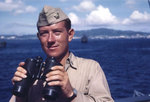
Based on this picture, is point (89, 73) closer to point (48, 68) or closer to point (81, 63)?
point (81, 63)

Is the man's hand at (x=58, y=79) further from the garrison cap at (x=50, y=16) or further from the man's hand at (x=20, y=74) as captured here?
the garrison cap at (x=50, y=16)

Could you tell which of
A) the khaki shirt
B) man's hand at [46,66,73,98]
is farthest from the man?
man's hand at [46,66,73,98]

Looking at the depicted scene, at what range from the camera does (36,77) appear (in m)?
2.13

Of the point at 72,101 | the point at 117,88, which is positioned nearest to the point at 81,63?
the point at 72,101

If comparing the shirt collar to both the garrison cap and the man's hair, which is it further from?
the garrison cap

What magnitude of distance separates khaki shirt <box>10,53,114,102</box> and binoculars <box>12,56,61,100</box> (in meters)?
0.29

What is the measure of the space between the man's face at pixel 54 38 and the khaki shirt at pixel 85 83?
0.69 ft

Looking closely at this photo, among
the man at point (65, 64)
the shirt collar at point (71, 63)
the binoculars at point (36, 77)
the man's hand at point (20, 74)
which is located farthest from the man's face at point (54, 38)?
the man's hand at point (20, 74)

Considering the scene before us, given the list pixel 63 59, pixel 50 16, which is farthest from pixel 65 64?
pixel 50 16

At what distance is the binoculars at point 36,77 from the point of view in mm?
1842

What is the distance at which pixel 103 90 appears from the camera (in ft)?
7.11

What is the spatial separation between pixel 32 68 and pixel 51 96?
1.33 ft

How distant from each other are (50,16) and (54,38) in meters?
0.26

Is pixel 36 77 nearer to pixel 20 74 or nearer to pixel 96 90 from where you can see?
pixel 20 74
